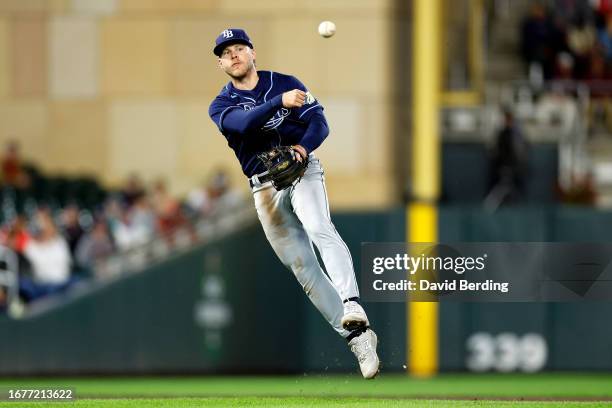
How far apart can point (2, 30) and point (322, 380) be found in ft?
25.9

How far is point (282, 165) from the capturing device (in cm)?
929

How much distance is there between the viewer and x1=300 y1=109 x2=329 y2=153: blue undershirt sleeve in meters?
9.38

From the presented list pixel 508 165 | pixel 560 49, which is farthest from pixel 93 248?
pixel 560 49

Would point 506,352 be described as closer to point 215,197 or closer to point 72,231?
point 215,197

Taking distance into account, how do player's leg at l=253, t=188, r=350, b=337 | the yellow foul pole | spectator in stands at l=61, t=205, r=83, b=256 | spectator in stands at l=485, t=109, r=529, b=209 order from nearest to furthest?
player's leg at l=253, t=188, r=350, b=337, the yellow foul pole, spectator in stands at l=61, t=205, r=83, b=256, spectator in stands at l=485, t=109, r=529, b=209

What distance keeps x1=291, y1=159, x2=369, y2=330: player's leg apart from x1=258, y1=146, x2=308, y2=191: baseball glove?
140 millimetres

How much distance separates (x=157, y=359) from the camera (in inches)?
627

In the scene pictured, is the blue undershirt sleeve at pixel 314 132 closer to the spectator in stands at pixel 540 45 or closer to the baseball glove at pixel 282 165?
the baseball glove at pixel 282 165

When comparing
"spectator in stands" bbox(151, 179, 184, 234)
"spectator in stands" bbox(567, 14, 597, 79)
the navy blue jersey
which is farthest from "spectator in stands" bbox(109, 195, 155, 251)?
the navy blue jersey

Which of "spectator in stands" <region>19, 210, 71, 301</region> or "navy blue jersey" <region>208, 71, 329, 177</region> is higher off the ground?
"navy blue jersey" <region>208, 71, 329, 177</region>

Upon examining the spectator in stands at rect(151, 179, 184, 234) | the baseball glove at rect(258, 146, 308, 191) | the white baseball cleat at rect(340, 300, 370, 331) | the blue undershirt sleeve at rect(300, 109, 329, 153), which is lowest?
the white baseball cleat at rect(340, 300, 370, 331)

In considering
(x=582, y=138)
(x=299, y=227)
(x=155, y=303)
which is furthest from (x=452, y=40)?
(x=299, y=227)

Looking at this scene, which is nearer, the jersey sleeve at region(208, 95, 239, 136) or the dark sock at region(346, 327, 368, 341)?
the jersey sleeve at region(208, 95, 239, 136)

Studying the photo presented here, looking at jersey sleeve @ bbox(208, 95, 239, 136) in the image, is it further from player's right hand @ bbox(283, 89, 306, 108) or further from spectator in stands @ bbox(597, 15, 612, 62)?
spectator in stands @ bbox(597, 15, 612, 62)
